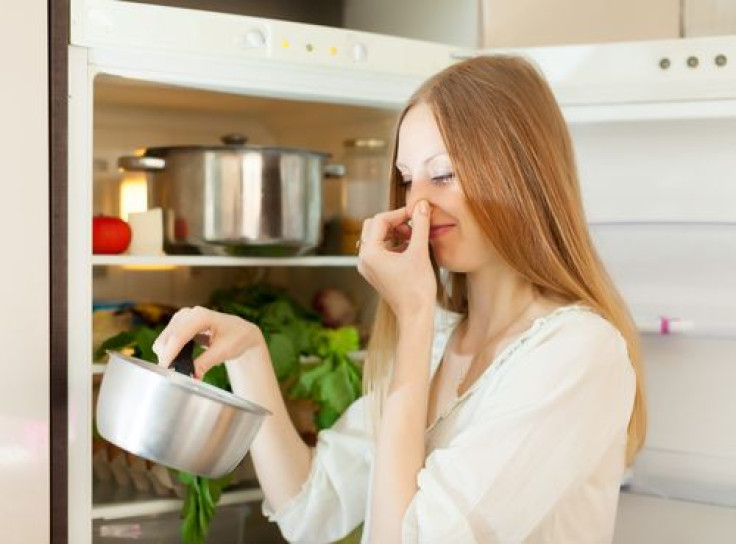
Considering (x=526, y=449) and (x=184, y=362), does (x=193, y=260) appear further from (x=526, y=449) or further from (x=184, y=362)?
(x=526, y=449)

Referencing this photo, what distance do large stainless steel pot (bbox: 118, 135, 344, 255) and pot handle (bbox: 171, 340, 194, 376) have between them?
1.32ft

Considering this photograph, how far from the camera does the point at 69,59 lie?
1.30 m

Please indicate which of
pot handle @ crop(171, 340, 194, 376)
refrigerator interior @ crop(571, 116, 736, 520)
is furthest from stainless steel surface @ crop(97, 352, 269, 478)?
refrigerator interior @ crop(571, 116, 736, 520)

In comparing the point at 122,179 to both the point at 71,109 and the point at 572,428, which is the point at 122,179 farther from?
the point at 572,428

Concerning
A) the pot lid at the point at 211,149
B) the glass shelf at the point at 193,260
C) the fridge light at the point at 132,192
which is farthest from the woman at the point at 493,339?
the fridge light at the point at 132,192

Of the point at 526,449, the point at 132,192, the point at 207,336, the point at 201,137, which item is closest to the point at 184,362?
the point at 207,336

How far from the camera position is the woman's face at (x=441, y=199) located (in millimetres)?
1197

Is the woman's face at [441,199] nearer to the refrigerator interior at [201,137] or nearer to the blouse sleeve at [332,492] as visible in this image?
the blouse sleeve at [332,492]

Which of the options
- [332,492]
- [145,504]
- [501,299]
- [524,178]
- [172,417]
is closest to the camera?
[172,417]

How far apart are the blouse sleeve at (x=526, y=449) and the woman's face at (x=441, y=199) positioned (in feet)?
0.50

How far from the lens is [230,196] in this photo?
153cm

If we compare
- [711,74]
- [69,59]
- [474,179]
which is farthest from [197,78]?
[711,74]

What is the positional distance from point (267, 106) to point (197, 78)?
1.94 ft

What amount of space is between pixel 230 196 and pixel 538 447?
665 mm
